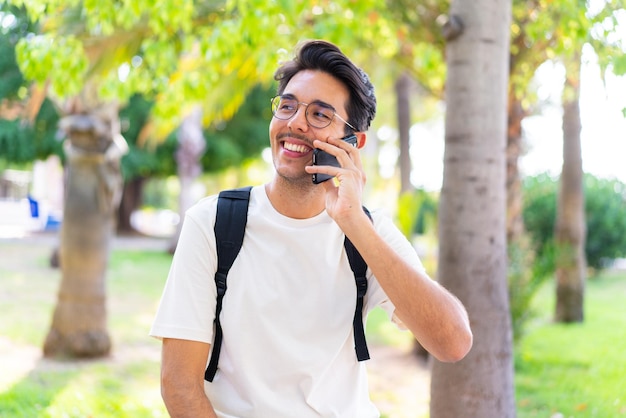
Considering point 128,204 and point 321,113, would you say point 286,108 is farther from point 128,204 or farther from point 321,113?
point 128,204

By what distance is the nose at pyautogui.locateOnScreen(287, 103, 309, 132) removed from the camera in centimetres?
264

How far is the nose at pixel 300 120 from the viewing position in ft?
8.66

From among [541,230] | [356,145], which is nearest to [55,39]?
[356,145]

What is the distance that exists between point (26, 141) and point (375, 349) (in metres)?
15.6

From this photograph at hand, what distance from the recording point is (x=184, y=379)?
7.81 ft

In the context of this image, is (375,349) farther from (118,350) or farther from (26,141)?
(26,141)

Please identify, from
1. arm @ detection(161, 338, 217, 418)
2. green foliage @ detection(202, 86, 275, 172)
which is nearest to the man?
arm @ detection(161, 338, 217, 418)

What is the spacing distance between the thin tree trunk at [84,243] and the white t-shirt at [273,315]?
6125 millimetres

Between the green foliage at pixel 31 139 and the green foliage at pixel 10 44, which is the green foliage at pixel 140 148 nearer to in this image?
the green foliage at pixel 31 139

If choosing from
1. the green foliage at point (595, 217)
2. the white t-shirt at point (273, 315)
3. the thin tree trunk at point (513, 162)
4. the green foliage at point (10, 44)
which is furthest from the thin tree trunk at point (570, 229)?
the white t-shirt at point (273, 315)

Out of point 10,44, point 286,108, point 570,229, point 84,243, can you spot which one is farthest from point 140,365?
point 570,229

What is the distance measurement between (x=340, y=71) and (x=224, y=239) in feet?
2.60

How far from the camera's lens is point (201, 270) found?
2457mm

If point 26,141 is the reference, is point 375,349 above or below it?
below
